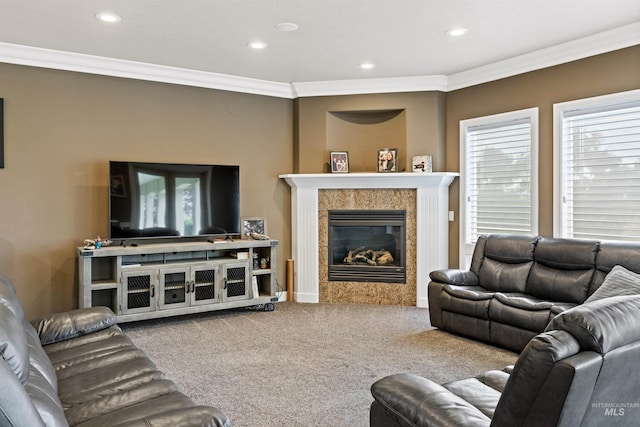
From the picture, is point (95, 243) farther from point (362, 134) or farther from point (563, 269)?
point (563, 269)

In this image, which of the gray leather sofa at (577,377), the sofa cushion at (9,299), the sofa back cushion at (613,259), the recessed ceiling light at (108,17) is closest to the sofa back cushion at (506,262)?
the sofa back cushion at (613,259)

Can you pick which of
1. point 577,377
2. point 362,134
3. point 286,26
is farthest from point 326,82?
point 577,377

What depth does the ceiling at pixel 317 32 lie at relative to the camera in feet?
11.4

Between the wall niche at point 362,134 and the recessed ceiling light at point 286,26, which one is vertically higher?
the recessed ceiling light at point 286,26

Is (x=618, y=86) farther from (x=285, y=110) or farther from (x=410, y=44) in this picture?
(x=285, y=110)

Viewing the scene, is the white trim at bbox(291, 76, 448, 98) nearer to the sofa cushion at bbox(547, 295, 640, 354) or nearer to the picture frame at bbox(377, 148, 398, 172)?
the picture frame at bbox(377, 148, 398, 172)

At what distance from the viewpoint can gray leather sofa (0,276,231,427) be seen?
1.40 meters

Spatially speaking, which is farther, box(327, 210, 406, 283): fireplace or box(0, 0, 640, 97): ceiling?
box(327, 210, 406, 283): fireplace

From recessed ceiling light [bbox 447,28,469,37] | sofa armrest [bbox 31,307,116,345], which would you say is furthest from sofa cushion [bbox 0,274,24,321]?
recessed ceiling light [bbox 447,28,469,37]

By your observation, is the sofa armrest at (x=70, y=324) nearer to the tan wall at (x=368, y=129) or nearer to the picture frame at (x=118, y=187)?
the picture frame at (x=118, y=187)

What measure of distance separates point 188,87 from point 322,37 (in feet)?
6.48

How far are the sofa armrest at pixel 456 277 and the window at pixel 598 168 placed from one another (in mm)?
953

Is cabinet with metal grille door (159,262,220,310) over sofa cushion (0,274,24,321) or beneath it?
beneath

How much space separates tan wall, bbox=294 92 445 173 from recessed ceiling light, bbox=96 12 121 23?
264cm
